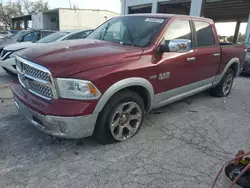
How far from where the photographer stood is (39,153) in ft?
8.67

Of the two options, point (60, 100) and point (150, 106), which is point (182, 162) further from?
point (60, 100)

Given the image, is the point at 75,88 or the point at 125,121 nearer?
the point at 75,88

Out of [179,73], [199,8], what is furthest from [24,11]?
[179,73]

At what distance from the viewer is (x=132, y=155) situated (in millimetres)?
2701

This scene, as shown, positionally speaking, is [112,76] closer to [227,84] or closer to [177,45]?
[177,45]

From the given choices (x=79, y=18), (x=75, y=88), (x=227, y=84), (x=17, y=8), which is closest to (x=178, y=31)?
(x=75, y=88)

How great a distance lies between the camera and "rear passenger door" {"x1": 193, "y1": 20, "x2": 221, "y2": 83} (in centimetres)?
391

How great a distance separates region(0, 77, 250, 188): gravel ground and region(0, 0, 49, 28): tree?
57.3 m

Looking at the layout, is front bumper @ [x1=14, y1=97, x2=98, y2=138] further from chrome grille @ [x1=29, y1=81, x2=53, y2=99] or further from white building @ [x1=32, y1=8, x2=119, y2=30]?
white building @ [x1=32, y1=8, x2=119, y2=30]

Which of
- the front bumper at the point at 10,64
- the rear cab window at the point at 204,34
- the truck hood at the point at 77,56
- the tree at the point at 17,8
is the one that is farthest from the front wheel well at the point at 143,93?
the tree at the point at 17,8

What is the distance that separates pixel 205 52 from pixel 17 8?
61.2 metres

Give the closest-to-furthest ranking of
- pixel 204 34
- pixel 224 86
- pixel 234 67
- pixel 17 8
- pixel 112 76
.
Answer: pixel 112 76, pixel 204 34, pixel 224 86, pixel 234 67, pixel 17 8

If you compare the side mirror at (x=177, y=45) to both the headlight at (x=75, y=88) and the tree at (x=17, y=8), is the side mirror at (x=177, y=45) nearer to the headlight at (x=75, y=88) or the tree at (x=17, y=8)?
the headlight at (x=75, y=88)

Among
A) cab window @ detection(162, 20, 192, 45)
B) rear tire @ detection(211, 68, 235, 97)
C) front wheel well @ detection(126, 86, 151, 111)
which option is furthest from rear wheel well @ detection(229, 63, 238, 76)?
front wheel well @ detection(126, 86, 151, 111)
